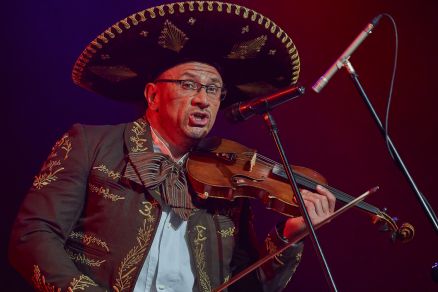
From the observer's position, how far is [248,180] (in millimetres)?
2414

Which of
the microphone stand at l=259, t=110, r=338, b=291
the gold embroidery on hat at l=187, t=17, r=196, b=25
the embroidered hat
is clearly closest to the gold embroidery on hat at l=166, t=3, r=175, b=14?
the embroidered hat

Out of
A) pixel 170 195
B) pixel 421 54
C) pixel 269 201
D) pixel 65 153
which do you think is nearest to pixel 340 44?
pixel 421 54

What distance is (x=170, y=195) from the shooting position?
225 cm

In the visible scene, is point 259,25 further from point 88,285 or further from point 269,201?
point 88,285

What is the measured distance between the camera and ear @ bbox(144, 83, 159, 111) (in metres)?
2.57

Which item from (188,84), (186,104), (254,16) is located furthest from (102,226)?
(254,16)

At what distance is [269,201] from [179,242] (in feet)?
1.46

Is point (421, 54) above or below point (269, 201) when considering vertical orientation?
above

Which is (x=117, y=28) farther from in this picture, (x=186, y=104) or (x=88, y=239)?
(x=88, y=239)

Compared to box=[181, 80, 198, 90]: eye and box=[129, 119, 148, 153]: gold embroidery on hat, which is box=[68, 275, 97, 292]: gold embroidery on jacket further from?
box=[181, 80, 198, 90]: eye

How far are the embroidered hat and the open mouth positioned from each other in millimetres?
320

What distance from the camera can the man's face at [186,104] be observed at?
2.42 m

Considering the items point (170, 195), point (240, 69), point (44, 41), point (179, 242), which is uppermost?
point (44, 41)

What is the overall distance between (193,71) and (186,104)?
0.19 metres
